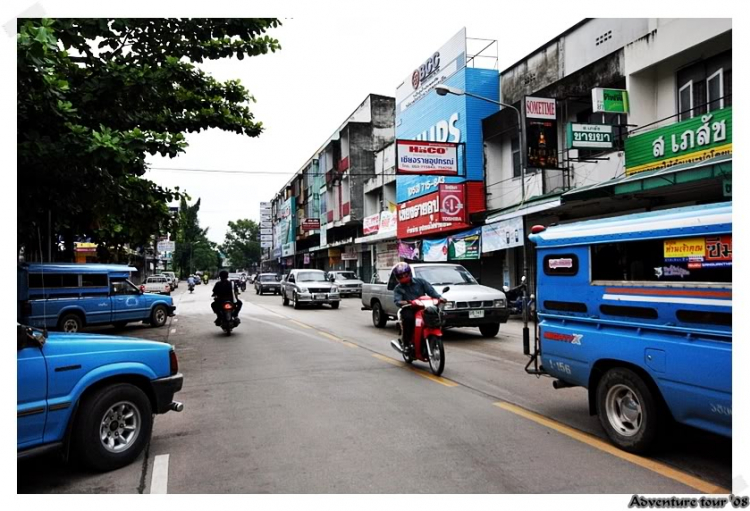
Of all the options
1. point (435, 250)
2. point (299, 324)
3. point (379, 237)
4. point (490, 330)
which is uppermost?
point (379, 237)

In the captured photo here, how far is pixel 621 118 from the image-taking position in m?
15.9

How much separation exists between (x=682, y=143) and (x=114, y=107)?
12659 millimetres

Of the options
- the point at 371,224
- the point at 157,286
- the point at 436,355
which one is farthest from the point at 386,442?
the point at 157,286

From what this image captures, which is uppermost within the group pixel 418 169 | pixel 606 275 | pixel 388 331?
pixel 418 169

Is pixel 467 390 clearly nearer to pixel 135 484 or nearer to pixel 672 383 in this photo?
pixel 672 383

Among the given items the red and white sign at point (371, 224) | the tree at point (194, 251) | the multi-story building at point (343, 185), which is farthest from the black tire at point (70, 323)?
the tree at point (194, 251)

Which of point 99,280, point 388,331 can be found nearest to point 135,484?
point 388,331

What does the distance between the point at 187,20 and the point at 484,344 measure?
29.1 feet

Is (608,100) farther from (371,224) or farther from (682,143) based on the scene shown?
(371,224)

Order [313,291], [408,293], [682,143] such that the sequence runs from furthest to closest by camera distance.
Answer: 1. [313,291]
2. [682,143]
3. [408,293]

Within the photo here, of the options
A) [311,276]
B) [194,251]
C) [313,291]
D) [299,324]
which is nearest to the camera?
[299,324]

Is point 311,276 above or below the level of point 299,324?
above

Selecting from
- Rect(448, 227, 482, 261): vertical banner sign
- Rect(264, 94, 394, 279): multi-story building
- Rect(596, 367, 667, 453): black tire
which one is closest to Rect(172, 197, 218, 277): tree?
Rect(264, 94, 394, 279): multi-story building

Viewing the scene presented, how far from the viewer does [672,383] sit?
426 centimetres
